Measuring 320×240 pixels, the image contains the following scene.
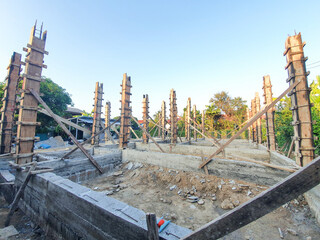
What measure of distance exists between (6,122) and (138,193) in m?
6.57

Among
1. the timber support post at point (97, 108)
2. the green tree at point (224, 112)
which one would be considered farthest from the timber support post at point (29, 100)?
the green tree at point (224, 112)

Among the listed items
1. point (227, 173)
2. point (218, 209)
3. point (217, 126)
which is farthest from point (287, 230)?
point (217, 126)

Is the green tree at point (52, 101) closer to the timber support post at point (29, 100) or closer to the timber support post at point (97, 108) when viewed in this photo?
the timber support post at point (97, 108)

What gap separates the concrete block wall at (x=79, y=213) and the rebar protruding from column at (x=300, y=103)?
179 inches

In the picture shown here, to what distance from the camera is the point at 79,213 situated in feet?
9.25

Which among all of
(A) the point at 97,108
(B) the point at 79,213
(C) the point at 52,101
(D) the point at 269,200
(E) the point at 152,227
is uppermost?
(C) the point at 52,101

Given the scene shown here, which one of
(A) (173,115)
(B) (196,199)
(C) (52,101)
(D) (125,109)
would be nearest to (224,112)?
(A) (173,115)

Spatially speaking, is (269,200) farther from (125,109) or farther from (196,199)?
(125,109)

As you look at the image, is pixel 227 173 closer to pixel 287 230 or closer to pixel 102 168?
pixel 287 230

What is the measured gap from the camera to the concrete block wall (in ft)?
7.24

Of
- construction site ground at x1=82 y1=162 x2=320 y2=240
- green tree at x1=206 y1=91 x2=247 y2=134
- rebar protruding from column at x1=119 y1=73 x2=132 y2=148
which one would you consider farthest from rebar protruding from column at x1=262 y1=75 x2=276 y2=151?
green tree at x1=206 y1=91 x2=247 y2=134

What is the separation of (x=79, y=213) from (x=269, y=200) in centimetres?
322

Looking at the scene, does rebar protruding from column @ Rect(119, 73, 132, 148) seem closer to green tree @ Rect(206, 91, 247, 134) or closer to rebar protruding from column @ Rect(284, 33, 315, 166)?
rebar protruding from column @ Rect(284, 33, 315, 166)

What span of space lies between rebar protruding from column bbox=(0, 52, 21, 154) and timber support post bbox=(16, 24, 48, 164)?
2824 mm
